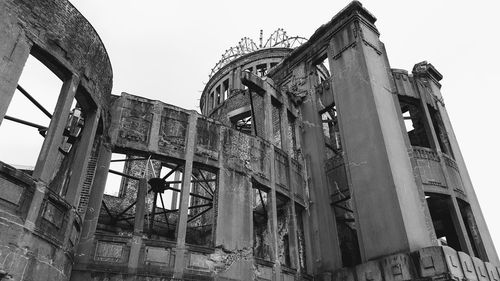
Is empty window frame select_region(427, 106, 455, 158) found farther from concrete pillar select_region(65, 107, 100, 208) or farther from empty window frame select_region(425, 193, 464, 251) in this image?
concrete pillar select_region(65, 107, 100, 208)

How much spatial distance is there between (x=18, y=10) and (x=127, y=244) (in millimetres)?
5319

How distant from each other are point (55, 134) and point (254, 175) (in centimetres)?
592

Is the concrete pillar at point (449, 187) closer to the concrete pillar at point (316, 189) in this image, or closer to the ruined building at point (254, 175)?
the ruined building at point (254, 175)

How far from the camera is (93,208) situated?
28.3 ft

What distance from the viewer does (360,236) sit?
36.0ft

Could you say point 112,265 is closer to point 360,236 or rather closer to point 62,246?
point 62,246

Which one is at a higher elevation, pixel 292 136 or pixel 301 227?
pixel 292 136

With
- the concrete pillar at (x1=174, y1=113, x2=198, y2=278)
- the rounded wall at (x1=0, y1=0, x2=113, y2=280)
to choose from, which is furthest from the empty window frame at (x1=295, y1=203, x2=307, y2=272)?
the rounded wall at (x1=0, y1=0, x2=113, y2=280)

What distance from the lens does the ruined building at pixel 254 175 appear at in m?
7.06

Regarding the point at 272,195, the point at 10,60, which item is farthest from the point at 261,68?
the point at 10,60

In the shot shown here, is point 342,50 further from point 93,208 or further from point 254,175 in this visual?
point 93,208

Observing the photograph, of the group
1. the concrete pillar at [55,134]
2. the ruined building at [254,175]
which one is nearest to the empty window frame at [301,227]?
the ruined building at [254,175]

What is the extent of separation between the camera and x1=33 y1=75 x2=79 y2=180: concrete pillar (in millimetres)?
6870

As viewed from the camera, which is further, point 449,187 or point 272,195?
point 449,187
